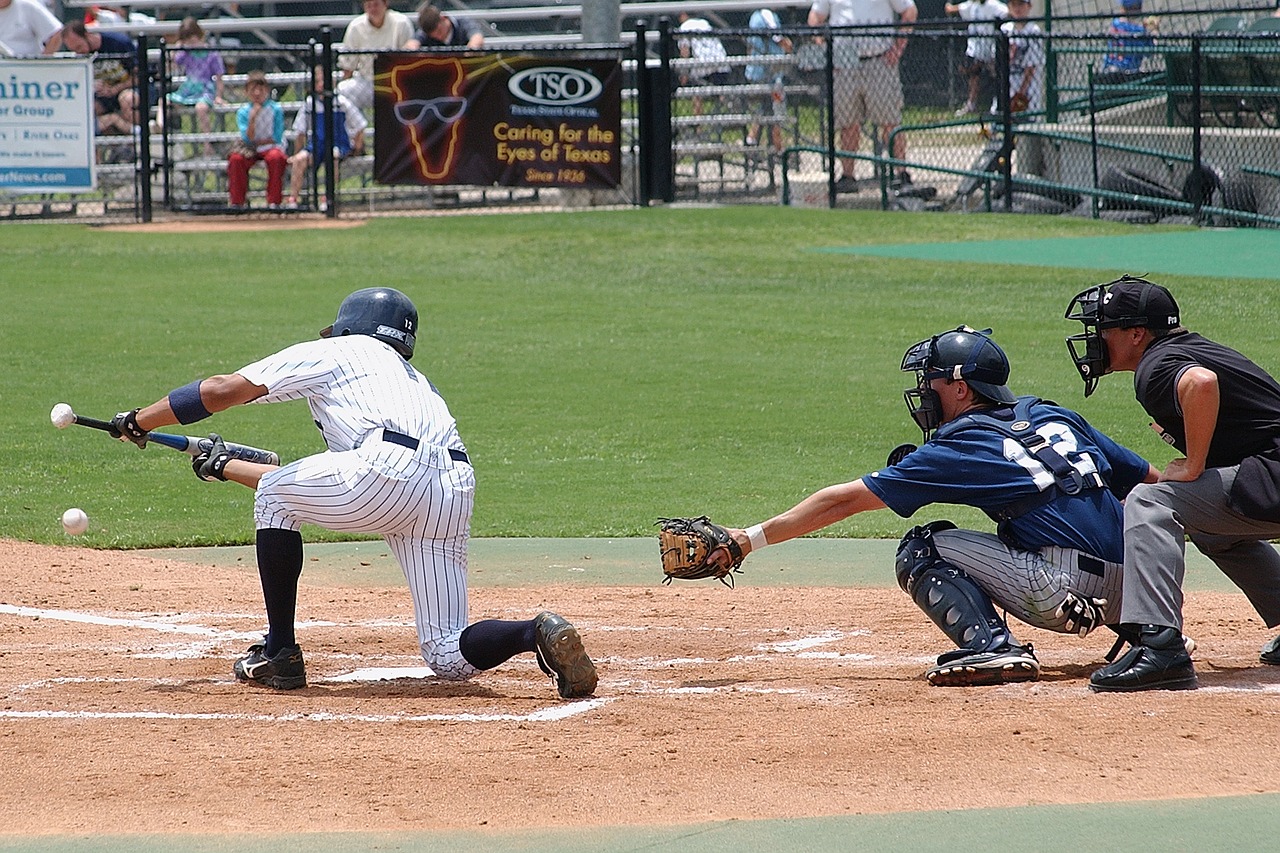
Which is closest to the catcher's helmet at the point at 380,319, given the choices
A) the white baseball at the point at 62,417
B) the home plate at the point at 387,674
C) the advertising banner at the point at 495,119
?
the white baseball at the point at 62,417

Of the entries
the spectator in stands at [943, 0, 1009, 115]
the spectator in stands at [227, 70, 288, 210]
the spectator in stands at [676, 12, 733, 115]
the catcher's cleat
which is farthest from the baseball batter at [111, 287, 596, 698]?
the spectator in stands at [943, 0, 1009, 115]

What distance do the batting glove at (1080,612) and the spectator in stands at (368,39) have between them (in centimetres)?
1568

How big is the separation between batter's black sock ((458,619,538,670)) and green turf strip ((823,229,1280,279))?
35.0 feet

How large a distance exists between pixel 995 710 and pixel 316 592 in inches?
129

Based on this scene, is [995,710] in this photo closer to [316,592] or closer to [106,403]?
[316,592]

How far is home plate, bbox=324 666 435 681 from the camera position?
5613mm

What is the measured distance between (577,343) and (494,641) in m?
7.88

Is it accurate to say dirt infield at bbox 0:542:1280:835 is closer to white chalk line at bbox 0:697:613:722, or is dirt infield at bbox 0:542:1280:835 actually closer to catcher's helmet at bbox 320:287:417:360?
white chalk line at bbox 0:697:613:722

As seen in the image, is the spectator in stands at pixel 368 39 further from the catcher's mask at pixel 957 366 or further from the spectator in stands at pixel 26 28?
the catcher's mask at pixel 957 366

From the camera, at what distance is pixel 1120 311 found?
16.9 ft

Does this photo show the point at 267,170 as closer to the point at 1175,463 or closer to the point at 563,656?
the point at 563,656

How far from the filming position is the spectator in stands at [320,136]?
19391mm

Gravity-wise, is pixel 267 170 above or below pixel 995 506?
above

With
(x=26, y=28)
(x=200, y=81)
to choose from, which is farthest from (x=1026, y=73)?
(x=26, y=28)
